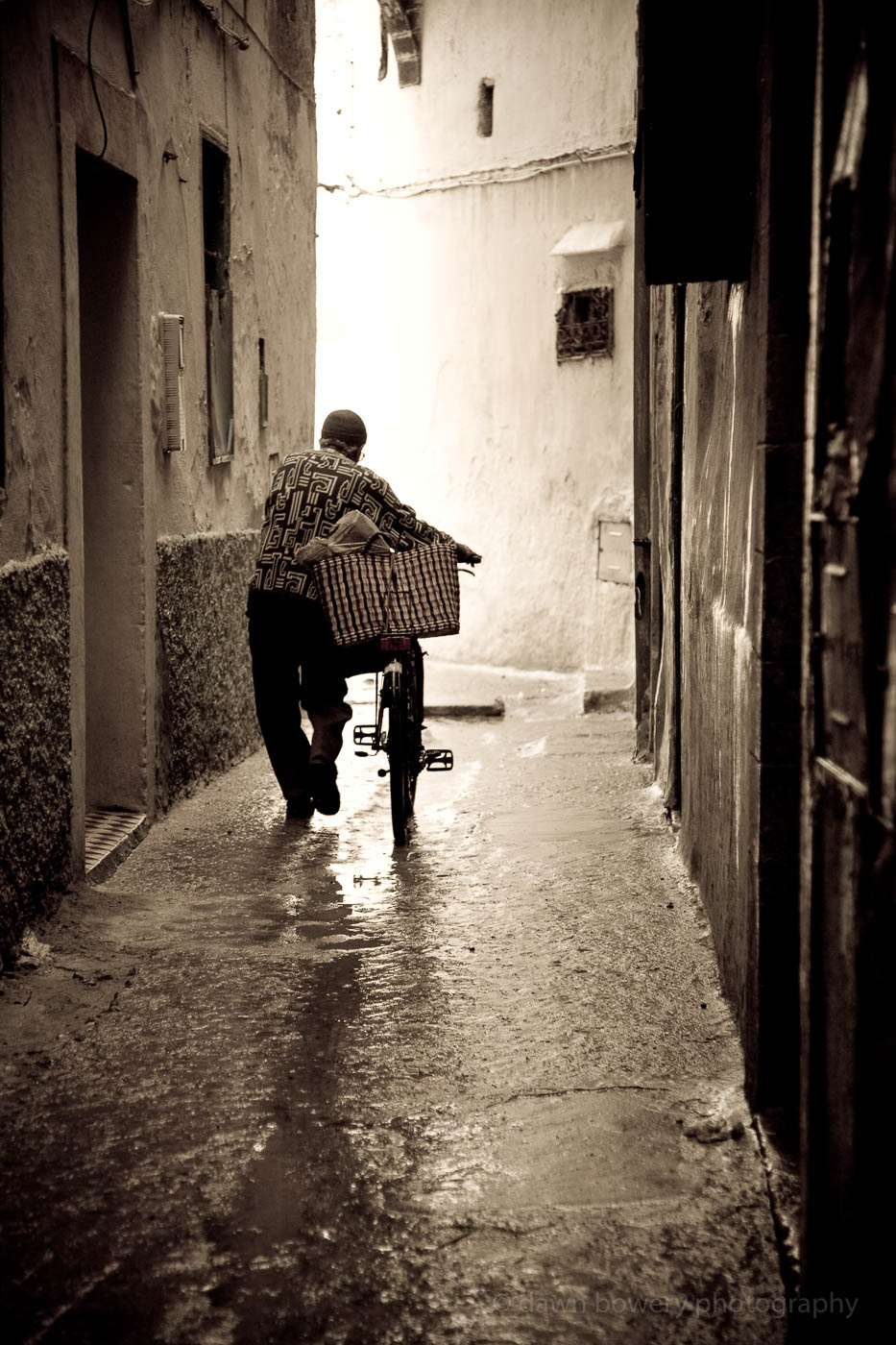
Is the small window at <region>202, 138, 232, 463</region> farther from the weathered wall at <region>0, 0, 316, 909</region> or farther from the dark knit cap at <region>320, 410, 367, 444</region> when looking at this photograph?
the dark knit cap at <region>320, 410, 367, 444</region>

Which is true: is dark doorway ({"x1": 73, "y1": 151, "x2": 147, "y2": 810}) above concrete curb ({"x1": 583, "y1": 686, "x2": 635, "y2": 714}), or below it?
above

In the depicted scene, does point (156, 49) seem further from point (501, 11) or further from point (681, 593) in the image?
point (501, 11)

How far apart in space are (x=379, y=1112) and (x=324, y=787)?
9.86 ft

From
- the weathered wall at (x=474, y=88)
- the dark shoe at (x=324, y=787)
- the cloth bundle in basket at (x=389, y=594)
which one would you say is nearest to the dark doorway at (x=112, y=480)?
the dark shoe at (x=324, y=787)

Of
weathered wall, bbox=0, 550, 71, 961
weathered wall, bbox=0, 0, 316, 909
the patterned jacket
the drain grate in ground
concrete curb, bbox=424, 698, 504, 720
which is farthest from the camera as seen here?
concrete curb, bbox=424, 698, 504, 720

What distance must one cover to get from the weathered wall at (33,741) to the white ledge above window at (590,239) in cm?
886

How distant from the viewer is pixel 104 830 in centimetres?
627

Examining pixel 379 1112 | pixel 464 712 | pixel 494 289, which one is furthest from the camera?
pixel 494 289

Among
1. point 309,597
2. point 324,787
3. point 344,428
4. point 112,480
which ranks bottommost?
point 324,787

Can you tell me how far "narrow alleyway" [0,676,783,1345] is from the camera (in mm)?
2633

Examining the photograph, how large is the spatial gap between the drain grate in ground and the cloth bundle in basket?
116 cm

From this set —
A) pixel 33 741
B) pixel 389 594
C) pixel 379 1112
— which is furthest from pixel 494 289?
pixel 379 1112

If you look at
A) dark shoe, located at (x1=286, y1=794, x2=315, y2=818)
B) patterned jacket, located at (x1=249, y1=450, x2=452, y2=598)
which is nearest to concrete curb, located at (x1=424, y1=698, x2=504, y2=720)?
dark shoe, located at (x1=286, y1=794, x2=315, y2=818)

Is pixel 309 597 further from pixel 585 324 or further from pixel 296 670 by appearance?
pixel 585 324
